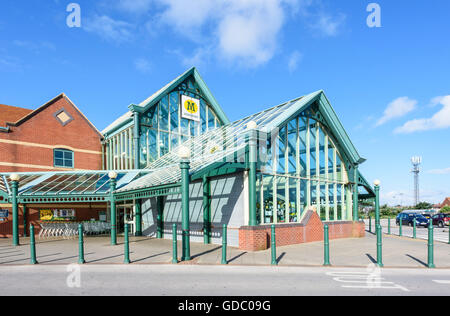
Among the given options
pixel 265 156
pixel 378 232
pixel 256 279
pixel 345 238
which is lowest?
pixel 345 238

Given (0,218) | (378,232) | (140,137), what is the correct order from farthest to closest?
(140,137)
(0,218)
(378,232)

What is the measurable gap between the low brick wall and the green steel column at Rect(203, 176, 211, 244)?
223cm

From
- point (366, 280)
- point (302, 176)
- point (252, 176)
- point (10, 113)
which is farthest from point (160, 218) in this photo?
point (10, 113)

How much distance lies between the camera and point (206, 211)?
15.0 meters

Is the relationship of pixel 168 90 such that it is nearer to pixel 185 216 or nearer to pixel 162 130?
pixel 162 130

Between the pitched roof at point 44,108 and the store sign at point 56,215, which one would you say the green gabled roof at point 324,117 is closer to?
the store sign at point 56,215

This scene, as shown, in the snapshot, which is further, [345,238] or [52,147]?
[52,147]

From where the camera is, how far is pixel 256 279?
8195 millimetres

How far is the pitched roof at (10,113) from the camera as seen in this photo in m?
20.7

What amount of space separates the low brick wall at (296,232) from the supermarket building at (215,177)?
44mm

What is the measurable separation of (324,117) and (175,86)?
10408mm
